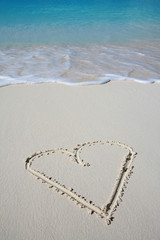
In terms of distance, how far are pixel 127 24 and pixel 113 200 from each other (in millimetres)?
9266

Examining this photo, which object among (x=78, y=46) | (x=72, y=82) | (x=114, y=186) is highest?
(x=78, y=46)

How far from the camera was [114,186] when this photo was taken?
212cm

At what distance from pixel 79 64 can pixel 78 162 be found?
3476 mm

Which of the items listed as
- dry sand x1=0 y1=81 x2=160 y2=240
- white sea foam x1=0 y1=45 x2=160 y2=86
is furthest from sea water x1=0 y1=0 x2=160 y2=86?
dry sand x1=0 y1=81 x2=160 y2=240

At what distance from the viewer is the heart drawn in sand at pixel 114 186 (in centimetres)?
191

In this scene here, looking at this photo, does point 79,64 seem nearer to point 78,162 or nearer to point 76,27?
point 78,162

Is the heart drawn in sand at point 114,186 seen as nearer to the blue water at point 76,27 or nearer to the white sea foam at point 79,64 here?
the white sea foam at point 79,64

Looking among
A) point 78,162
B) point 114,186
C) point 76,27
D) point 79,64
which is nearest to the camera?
point 114,186

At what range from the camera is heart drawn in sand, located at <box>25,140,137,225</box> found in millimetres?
1914

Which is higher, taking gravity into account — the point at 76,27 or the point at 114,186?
the point at 76,27

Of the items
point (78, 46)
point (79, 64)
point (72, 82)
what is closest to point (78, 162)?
point (72, 82)

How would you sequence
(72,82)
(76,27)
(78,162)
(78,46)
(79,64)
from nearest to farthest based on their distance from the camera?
(78,162) → (72,82) → (79,64) → (78,46) → (76,27)

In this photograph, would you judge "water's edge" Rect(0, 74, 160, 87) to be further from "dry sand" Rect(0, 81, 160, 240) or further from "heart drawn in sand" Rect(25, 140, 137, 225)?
"heart drawn in sand" Rect(25, 140, 137, 225)

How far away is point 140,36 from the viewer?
336 inches
